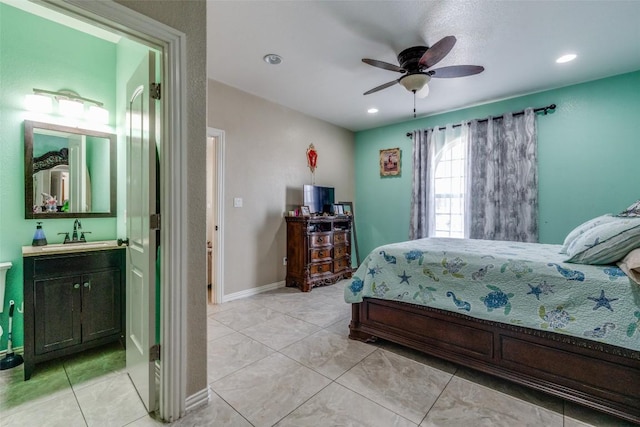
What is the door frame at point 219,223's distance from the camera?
3350 millimetres

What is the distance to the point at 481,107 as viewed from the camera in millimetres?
3980

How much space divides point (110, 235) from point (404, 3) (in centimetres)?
316

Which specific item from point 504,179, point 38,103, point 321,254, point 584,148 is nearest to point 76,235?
point 38,103

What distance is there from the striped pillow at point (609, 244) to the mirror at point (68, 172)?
11.9 ft

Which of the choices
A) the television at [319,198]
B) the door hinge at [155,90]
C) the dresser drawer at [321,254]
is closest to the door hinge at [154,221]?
the door hinge at [155,90]

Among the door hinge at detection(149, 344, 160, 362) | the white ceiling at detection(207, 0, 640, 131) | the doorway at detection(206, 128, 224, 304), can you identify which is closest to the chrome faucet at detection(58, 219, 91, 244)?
the doorway at detection(206, 128, 224, 304)

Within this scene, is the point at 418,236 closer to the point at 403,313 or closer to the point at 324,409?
the point at 403,313

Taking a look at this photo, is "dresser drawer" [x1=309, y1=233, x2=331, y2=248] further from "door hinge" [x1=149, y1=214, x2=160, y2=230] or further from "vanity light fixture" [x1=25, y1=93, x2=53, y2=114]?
"vanity light fixture" [x1=25, y1=93, x2=53, y2=114]

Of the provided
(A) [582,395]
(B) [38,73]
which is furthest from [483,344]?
(B) [38,73]

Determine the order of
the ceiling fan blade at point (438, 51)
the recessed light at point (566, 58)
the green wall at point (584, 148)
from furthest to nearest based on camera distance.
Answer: the green wall at point (584, 148) < the recessed light at point (566, 58) < the ceiling fan blade at point (438, 51)

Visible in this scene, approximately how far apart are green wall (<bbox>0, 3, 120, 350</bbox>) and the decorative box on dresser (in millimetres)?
2433

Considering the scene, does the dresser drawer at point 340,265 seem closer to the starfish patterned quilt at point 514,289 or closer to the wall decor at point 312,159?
the wall decor at point 312,159

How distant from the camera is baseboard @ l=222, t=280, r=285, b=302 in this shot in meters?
3.46

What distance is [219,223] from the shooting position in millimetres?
3381
